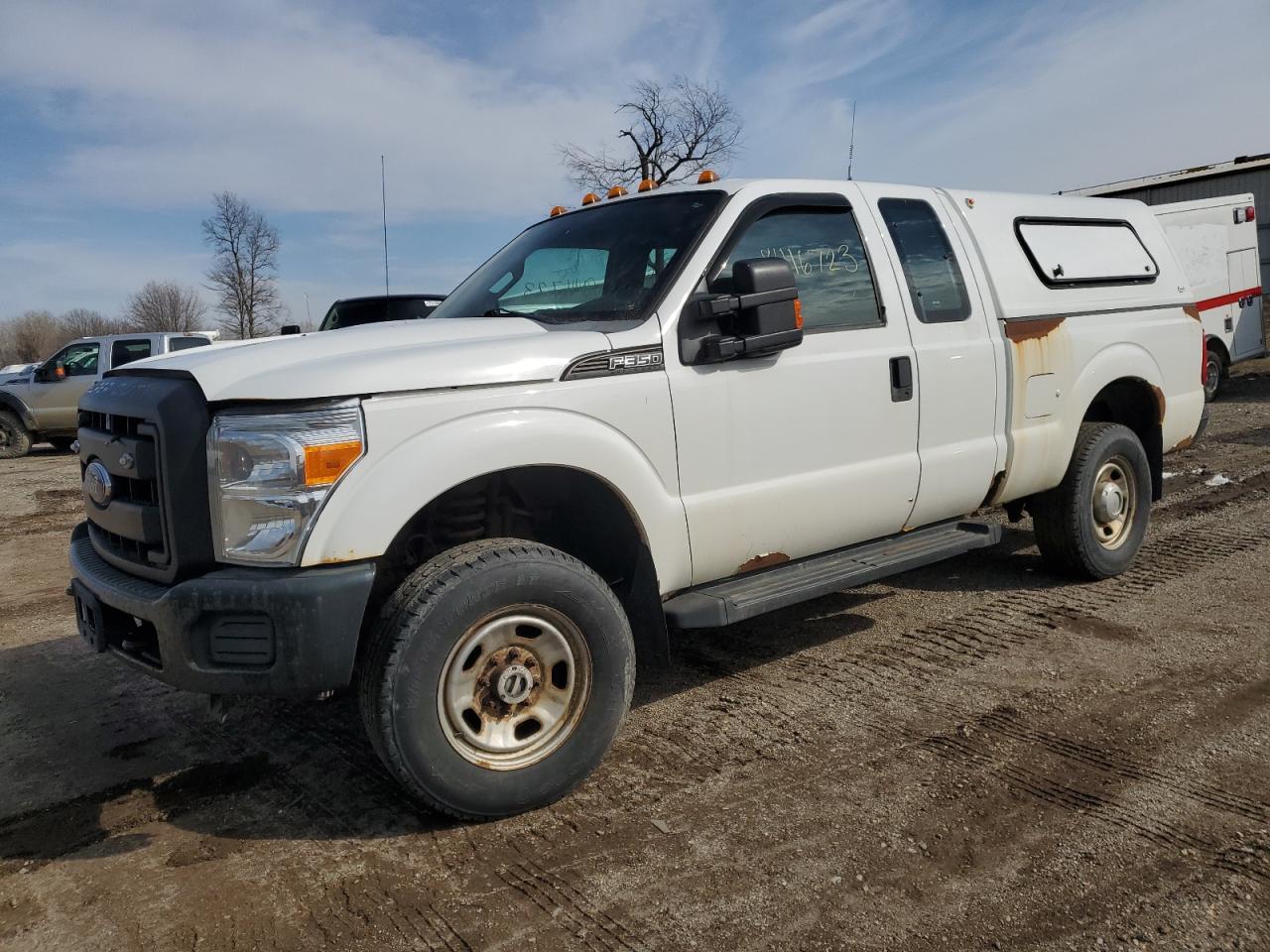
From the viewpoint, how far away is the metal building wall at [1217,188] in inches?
693

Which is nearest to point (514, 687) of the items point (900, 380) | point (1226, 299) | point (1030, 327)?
point (900, 380)

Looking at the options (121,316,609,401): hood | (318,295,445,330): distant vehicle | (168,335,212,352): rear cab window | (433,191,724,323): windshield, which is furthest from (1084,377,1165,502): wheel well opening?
(168,335,212,352): rear cab window

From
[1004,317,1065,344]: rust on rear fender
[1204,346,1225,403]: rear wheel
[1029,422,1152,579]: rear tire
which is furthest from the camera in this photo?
[1204,346,1225,403]: rear wheel

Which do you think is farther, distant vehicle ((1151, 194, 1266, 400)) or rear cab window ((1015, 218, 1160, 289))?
distant vehicle ((1151, 194, 1266, 400))

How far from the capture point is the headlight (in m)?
2.69

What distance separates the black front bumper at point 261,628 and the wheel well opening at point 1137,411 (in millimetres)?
4517

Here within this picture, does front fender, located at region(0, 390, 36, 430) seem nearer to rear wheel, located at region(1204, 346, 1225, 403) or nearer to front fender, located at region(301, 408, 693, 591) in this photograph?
front fender, located at region(301, 408, 693, 591)

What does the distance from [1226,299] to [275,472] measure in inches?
588

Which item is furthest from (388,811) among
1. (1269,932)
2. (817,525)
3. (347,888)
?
(1269,932)

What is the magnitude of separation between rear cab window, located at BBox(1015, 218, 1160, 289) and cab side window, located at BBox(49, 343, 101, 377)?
49.5 feet

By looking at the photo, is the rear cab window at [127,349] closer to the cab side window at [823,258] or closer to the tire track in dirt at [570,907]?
the cab side window at [823,258]

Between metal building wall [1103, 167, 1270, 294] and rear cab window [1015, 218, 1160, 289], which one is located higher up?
metal building wall [1103, 167, 1270, 294]

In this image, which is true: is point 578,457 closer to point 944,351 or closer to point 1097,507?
point 944,351

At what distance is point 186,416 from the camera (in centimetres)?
278
